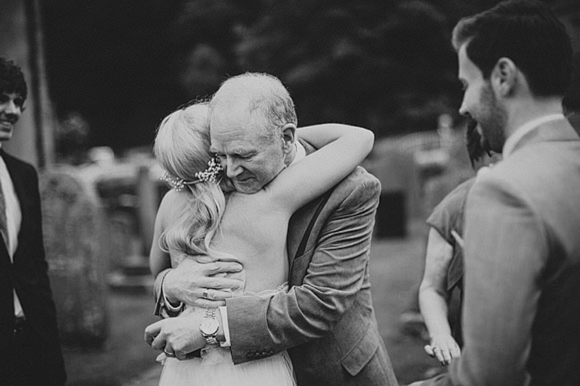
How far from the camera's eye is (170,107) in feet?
111

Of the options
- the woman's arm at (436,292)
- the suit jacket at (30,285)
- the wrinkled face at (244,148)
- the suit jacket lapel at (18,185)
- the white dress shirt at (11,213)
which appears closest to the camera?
the wrinkled face at (244,148)

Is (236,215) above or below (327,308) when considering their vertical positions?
above

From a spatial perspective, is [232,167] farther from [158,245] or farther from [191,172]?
[158,245]

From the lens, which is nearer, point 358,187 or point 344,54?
point 358,187

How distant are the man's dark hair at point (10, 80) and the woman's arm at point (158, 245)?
1429mm

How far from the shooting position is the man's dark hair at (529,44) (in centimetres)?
178

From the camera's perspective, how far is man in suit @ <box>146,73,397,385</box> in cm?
239

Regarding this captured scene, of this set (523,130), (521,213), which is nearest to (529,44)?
(523,130)

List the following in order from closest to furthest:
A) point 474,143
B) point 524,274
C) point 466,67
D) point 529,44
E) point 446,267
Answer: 1. point 524,274
2. point 529,44
3. point 466,67
4. point 446,267
5. point 474,143

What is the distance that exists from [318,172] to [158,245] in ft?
2.58

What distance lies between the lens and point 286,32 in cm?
2462

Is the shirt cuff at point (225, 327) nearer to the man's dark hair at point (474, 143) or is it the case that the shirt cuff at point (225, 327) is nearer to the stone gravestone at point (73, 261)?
the man's dark hair at point (474, 143)

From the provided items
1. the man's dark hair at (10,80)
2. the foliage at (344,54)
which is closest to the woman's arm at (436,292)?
the man's dark hair at (10,80)

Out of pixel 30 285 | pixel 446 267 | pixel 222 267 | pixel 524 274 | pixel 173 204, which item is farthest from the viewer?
pixel 30 285
